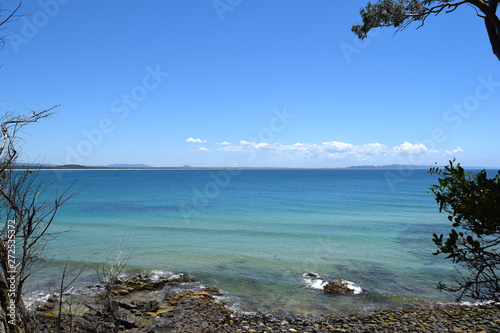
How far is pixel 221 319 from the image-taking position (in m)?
11.2

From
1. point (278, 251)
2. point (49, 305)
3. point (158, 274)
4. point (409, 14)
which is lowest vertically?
point (278, 251)

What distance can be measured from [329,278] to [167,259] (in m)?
9.70

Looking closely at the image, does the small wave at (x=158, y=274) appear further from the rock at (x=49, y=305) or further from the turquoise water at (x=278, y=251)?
the rock at (x=49, y=305)

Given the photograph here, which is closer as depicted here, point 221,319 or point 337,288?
point 221,319

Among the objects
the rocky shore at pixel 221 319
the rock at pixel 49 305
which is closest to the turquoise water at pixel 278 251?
the rocky shore at pixel 221 319

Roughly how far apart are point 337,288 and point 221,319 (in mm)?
5742

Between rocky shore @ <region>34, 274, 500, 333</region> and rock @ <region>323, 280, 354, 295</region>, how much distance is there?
2.19 m

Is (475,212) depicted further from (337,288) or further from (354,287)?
(354,287)

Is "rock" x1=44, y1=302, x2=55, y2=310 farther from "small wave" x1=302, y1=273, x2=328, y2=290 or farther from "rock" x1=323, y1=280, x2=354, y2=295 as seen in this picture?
"rock" x1=323, y1=280, x2=354, y2=295

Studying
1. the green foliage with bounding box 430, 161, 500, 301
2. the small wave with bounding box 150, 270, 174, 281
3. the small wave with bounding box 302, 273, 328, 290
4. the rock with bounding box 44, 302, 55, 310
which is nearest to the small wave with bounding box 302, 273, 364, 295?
the small wave with bounding box 302, 273, 328, 290

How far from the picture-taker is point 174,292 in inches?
553

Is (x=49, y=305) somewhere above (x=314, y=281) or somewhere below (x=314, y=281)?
above

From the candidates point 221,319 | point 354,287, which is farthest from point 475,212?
point 354,287

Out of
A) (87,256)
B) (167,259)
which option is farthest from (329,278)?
(87,256)
